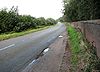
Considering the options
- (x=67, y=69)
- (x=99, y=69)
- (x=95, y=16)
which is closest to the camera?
(x=99, y=69)

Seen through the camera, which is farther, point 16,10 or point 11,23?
point 16,10

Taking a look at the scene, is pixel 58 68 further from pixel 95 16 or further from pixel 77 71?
pixel 95 16

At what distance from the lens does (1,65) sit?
10.1 metres

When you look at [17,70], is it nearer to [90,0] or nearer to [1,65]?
[1,65]

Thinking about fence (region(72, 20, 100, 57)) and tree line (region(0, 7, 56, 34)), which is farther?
tree line (region(0, 7, 56, 34))

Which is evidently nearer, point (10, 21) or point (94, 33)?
point (94, 33)

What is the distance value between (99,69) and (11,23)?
121 feet

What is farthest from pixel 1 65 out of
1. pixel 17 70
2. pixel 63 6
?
pixel 63 6

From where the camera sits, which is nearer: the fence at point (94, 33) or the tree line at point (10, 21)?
the fence at point (94, 33)

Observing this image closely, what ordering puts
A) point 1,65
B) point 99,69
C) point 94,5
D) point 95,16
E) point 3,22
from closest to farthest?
point 99,69, point 1,65, point 94,5, point 95,16, point 3,22

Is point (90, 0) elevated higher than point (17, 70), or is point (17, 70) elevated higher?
point (90, 0)

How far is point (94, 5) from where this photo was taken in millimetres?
25188

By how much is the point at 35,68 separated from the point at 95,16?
18803 mm

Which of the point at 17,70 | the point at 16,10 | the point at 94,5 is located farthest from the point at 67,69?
the point at 16,10
